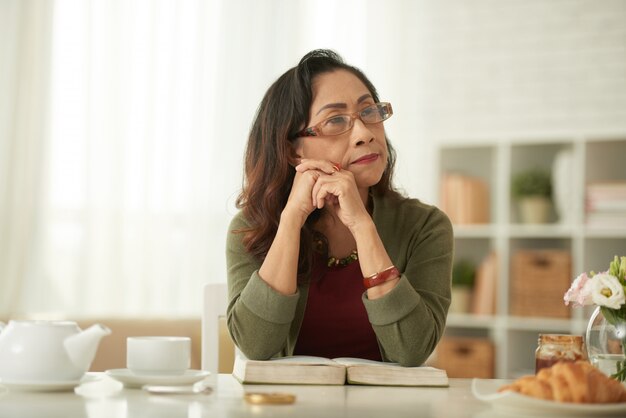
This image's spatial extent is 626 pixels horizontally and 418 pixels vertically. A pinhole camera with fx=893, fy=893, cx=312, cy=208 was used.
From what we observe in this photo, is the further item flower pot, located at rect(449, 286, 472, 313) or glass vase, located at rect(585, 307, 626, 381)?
flower pot, located at rect(449, 286, 472, 313)

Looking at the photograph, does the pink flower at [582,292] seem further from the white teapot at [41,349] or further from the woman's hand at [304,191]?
the white teapot at [41,349]

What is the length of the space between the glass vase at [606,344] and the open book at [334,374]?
24cm

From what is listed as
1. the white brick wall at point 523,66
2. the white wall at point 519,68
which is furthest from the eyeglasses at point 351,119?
the white brick wall at point 523,66

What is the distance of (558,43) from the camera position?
441 centimetres

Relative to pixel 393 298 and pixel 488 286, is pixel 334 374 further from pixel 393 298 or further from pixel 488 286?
pixel 488 286

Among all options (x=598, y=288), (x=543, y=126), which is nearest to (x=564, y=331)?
(x=543, y=126)

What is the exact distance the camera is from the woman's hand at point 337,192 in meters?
1.89

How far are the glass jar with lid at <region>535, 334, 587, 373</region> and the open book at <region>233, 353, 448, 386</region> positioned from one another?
6.6 inches

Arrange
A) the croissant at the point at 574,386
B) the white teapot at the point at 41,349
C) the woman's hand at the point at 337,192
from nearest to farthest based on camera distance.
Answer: the croissant at the point at 574,386, the white teapot at the point at 41,349, the woman's hand at the point at 337,192

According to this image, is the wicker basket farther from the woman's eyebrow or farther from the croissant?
the croissant

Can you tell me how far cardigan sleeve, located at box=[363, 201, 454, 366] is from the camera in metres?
1.71

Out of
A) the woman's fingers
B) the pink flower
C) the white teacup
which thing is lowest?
the white teacup

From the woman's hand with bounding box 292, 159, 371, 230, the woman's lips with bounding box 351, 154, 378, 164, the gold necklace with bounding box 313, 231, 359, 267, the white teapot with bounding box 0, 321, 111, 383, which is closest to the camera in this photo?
the white teapot with bounding box 0, 321, 111, 383

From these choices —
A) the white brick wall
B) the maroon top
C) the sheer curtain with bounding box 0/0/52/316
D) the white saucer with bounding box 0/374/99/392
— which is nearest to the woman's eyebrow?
the maroon top
